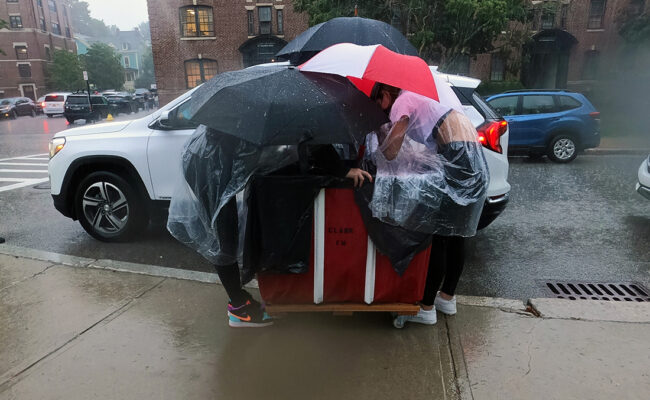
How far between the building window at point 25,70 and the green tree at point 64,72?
75.3 inches

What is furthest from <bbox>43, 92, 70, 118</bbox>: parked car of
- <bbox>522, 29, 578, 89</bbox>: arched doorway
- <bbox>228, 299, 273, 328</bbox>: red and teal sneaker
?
<bbox>228, 299, 273, 328</bbox>: red and teal sneaker

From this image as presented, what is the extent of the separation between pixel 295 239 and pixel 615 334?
88.5 inches

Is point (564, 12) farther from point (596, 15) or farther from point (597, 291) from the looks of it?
point (597, 291)

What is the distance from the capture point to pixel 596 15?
24.6 metres

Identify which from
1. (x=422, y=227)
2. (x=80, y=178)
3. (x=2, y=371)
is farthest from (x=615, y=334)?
(x=80, y=178)

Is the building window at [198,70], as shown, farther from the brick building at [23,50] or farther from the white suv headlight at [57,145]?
the brick building at [23,50]

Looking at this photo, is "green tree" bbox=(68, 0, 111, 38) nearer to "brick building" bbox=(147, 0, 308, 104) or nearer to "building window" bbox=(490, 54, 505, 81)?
"brick building" bbox=(147, 0, 308, 104)

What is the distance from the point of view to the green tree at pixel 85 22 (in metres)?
121

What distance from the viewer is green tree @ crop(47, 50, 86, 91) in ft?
166

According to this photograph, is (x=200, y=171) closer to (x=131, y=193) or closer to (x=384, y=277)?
(x=384, y=277)

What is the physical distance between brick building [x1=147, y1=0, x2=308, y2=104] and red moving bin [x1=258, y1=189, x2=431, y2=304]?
26.9 meters

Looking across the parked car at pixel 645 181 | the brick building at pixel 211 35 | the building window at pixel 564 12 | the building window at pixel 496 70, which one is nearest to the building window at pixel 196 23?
the brick building at pixel 211 35

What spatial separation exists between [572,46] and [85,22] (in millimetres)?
129986

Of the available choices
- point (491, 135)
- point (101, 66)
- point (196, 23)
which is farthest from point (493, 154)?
point (101, 66)
